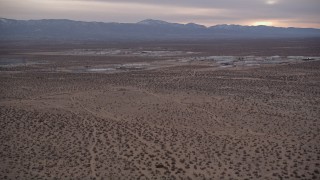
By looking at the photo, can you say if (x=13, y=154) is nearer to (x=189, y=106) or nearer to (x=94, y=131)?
(x=94, y=131)

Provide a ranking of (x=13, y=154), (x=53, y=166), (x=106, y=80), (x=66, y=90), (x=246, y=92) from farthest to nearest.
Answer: (x=106, y=80)
(x=66, y=90)
(x=246, y=92)
(x=13, y=154)
(x=53, y=166)

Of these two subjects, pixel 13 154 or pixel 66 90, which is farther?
pixel 66 90

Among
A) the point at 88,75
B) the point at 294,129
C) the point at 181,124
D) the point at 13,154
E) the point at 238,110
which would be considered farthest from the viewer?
the point at 88,75

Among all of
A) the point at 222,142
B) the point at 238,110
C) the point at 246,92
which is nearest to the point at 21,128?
the point at 222,142

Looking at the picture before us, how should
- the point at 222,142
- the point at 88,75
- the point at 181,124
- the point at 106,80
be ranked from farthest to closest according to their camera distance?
1. the point at 88,75
2. the point at 106,80
3. the point at 181,124
4. the point at 222,142

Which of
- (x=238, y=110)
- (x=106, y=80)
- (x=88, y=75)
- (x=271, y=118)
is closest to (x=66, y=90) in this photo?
(x=106, y=80)

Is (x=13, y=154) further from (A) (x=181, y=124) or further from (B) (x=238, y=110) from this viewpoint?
(B) (x=238, y=110)
